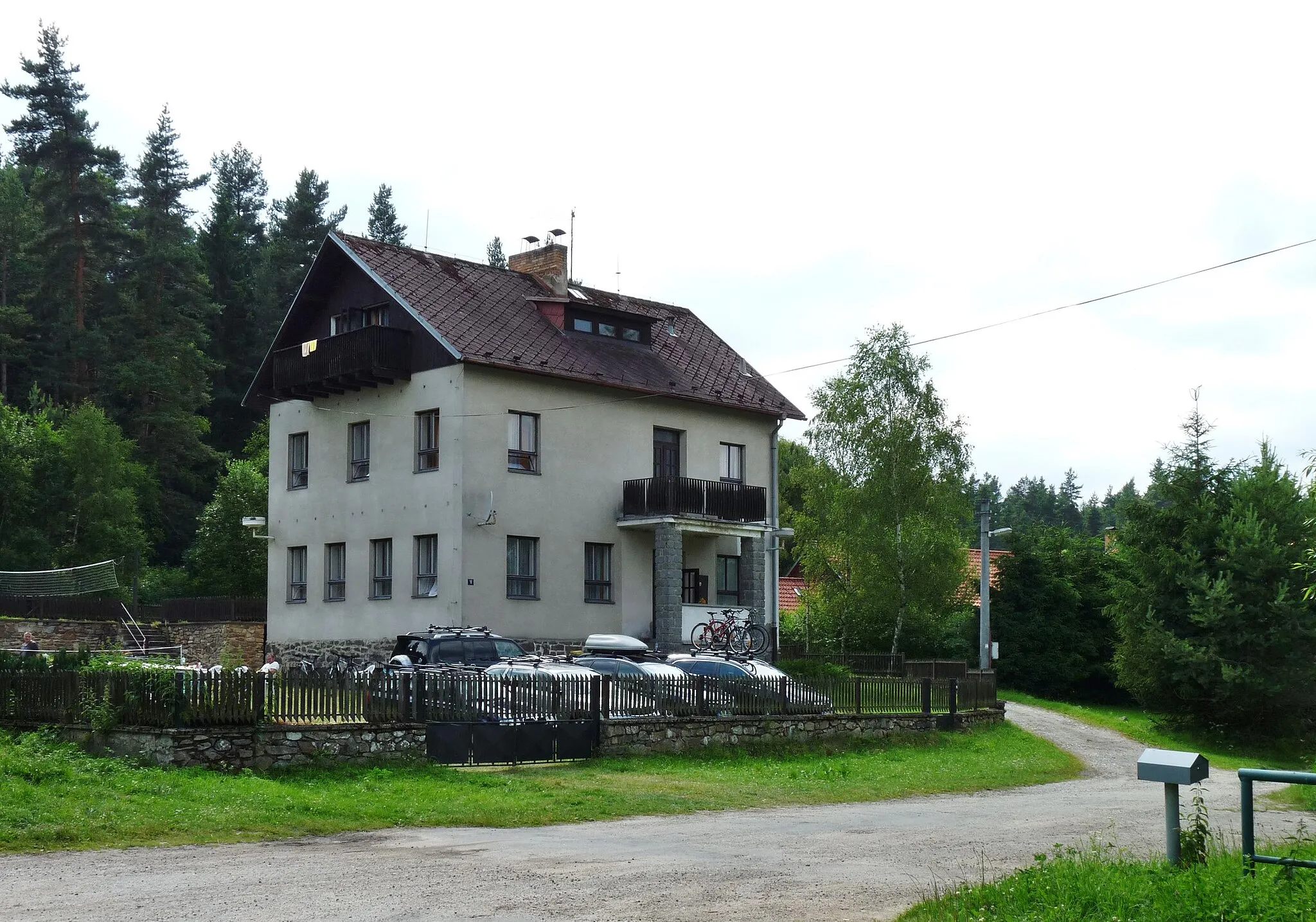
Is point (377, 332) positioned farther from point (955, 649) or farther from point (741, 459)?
point (955, 649)

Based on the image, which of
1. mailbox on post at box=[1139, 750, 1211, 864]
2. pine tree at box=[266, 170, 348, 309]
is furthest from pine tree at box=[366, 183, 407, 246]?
mailbox on post at box=[1139, 750, 1211, 864]

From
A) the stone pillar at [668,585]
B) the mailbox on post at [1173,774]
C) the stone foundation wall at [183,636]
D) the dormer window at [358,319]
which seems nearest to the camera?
the mailbox on post at [1173,774]

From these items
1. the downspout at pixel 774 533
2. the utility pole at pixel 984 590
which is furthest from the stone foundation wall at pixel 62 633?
the utility pole at pixel 984 590

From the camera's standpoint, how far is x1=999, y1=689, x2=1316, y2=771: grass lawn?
33562 millimetres

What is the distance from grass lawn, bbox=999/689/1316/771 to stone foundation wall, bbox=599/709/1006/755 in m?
6.68

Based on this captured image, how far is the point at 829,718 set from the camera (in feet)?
91.4

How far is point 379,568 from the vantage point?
123 feet

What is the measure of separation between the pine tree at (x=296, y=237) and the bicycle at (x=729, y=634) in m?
43.7

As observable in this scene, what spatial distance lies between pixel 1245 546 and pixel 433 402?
2055 centimetres

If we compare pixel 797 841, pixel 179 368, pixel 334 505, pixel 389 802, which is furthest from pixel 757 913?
pixel 179 368

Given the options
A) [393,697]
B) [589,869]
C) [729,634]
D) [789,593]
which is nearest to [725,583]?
[729,634]

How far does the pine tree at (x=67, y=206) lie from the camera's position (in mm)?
64438

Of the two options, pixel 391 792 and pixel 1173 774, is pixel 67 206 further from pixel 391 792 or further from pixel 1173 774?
pixel 1173 774

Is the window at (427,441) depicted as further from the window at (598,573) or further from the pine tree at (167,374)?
the pine tree at (167,374)
